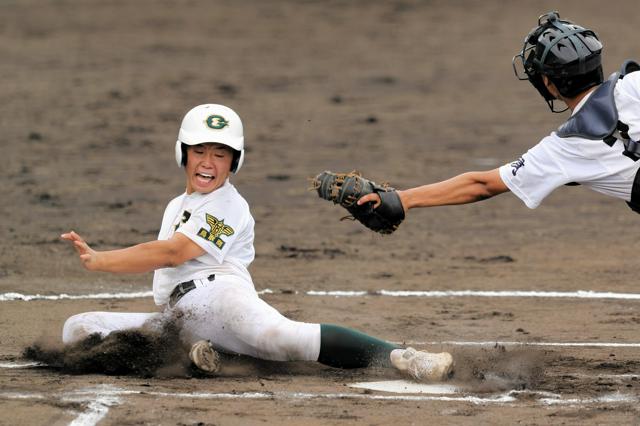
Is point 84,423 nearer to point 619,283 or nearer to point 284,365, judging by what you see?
point 284,365

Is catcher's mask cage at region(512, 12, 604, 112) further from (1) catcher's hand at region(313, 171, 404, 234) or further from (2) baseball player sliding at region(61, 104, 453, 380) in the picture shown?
(2) baseball player sliding at region(61, 104, 453, 380)

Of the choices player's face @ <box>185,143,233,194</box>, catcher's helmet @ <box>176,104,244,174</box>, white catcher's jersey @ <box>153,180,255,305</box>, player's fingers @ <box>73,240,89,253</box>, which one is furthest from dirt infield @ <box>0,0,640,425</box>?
catcher's helmet @ <box>176,104,244,174</box>

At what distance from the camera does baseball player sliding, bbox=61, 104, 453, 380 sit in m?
5.79

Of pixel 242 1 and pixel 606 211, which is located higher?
pixel 242 1

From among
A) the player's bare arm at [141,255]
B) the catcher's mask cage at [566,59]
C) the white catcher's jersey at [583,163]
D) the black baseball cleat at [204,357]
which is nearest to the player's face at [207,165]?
the player's bare arm at [141,255]

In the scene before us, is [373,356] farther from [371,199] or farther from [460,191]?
[460,191]

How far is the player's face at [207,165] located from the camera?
6.14m

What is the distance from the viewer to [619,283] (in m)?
8.30

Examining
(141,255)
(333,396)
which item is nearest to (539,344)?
(333,396)

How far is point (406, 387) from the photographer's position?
5.71 m

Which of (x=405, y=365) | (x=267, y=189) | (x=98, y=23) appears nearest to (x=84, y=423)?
(x=405, y=365)

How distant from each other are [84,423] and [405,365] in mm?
1552

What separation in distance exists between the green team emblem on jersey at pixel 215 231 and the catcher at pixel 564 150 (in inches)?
19.3

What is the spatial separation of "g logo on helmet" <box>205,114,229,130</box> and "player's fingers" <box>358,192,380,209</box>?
76 cm
